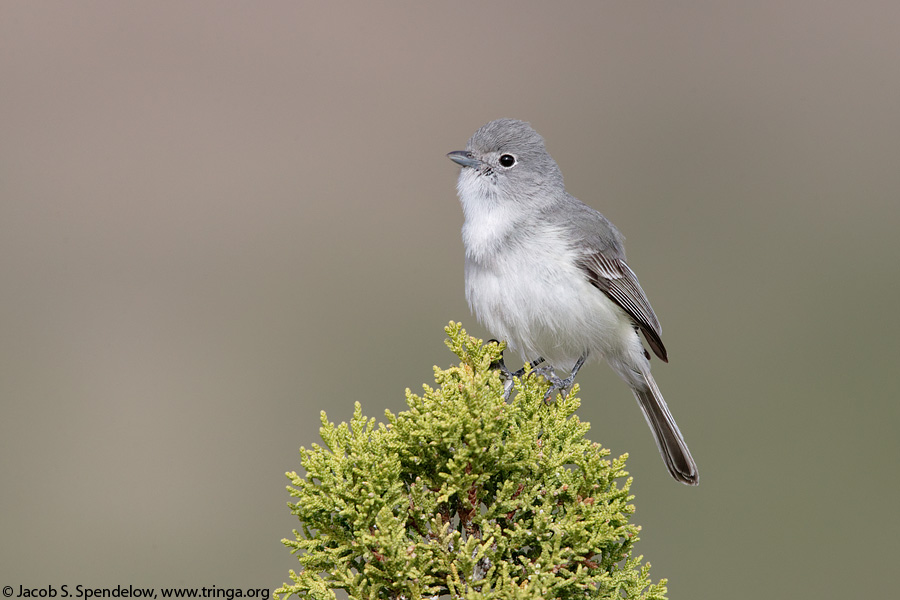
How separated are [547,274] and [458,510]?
1.54 meters

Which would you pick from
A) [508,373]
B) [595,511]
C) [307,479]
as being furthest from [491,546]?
[508,373]

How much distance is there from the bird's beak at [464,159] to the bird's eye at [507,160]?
0.11 metres

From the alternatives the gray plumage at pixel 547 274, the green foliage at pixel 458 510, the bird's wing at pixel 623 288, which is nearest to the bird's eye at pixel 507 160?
the gray plumage at pixel 547 274

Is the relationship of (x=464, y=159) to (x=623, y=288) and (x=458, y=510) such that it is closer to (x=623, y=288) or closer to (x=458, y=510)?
(x=623, y=288)

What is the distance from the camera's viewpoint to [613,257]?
3.56 meters

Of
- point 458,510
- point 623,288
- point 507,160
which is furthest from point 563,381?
point 458,510

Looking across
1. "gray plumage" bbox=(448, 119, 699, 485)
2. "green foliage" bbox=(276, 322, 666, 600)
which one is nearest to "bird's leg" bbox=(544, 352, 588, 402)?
"gray plumage" bbox=(448, 119, 699, 485)

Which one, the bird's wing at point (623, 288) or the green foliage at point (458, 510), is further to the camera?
the bird's wing at point (623, 288)

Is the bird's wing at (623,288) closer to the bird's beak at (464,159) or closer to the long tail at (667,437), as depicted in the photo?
the long tail at (667,437)

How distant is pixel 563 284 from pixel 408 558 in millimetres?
1747

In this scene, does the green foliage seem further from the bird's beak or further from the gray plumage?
the bird's beak

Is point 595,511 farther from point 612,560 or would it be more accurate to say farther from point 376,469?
point 376,469

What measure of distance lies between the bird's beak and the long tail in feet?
4.07

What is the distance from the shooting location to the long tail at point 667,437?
3295mm
